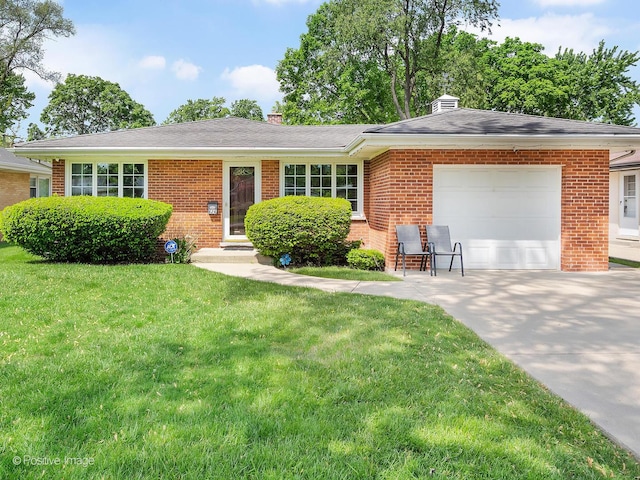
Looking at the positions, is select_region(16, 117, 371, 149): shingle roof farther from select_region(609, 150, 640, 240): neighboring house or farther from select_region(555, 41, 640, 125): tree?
select_region(555, 41, 640, 125): tree

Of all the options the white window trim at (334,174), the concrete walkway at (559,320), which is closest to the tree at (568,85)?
the white window trim at (334,174)

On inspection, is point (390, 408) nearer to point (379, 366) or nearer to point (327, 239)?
point (379, 366)

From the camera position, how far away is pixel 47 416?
2.73 m

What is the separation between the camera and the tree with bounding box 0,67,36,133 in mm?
31109

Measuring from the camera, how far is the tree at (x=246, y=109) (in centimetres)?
4906

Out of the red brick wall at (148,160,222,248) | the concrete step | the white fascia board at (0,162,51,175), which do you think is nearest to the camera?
the concrete step

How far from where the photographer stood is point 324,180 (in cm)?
1184

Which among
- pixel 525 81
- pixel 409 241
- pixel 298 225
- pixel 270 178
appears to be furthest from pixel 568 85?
pixel 298 225

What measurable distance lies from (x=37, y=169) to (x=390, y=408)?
18624mm

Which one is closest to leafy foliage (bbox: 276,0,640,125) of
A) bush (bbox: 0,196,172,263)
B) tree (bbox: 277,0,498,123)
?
tree (bbox: 277,0,498,123)

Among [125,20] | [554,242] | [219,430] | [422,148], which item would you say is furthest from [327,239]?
[125,20]

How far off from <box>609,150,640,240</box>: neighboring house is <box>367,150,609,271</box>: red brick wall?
27.4 feet

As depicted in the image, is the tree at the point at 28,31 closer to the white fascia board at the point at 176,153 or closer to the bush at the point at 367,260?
the white fascia board at the point at 176,153

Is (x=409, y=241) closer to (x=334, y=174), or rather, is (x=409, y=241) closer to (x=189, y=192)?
(x=334, y=174)
